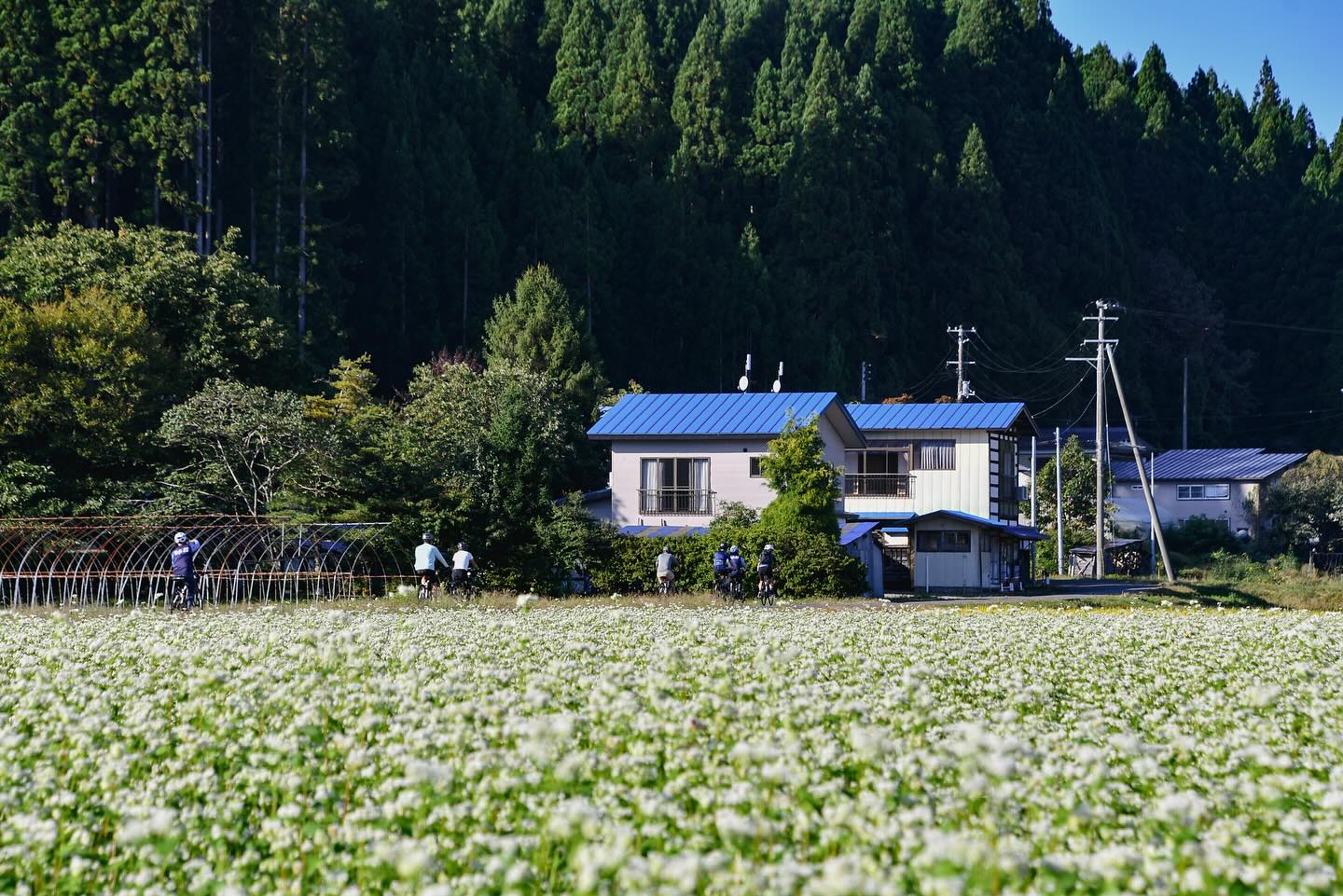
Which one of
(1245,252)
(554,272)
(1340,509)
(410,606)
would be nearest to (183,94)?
(554,272)

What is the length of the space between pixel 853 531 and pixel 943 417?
8837mm

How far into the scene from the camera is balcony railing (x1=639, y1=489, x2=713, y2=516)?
143ft

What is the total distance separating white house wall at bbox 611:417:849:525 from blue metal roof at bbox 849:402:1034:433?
5119mm

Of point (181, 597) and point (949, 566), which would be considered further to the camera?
point (949, 566)

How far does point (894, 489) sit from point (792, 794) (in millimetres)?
43285

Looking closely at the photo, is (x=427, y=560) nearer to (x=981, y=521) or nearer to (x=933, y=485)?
(x=981, y=521)

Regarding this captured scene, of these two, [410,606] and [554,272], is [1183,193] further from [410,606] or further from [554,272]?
[410,606]

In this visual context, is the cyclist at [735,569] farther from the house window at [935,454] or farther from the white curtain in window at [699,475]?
the house window at [935,454]

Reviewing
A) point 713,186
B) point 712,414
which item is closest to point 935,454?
point 712,414

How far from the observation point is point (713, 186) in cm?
8750

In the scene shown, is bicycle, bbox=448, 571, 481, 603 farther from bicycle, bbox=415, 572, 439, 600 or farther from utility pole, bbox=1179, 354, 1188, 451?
utility pole, bbox=1179, 354, 1188, 451

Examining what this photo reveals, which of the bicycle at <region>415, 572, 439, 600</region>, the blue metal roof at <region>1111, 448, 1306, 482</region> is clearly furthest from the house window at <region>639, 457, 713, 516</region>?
the blue metal roof at <region>1111, 448, 1306, 482</region>

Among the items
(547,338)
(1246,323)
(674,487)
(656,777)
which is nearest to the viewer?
(656,777)

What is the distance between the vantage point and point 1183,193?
124 meters
